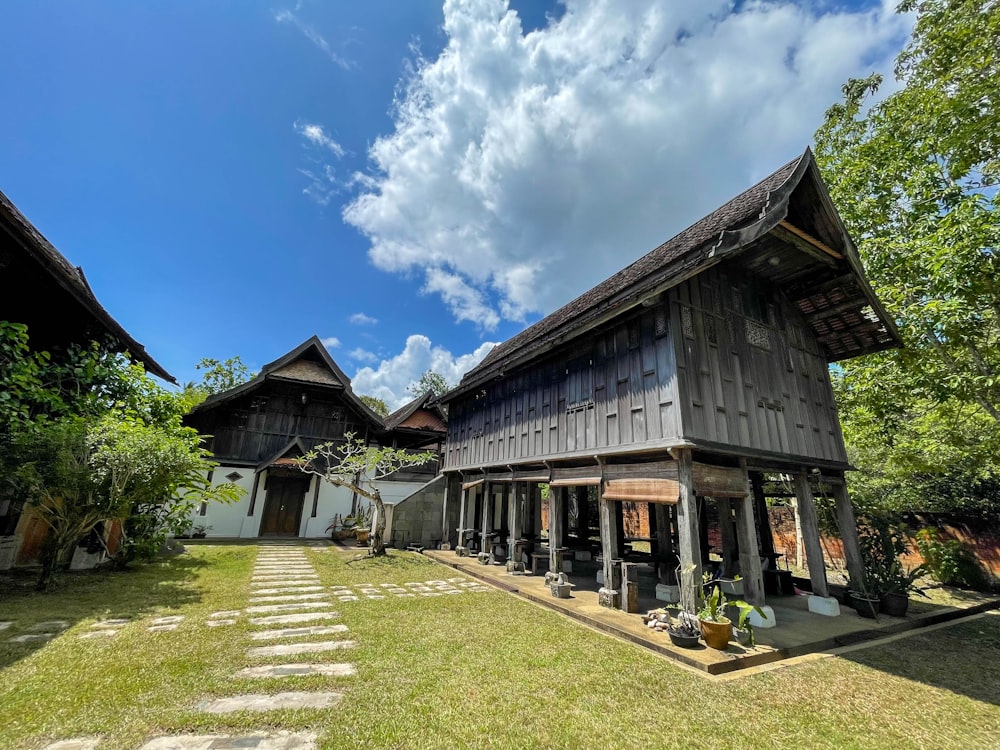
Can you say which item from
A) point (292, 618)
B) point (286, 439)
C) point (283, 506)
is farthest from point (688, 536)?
point (286, 439)

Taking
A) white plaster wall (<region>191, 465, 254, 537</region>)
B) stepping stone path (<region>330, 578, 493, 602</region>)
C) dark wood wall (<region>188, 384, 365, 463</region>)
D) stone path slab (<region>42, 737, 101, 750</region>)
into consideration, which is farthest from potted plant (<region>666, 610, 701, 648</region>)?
dark wood wall (<region>188, 384, 365, 463</region>)

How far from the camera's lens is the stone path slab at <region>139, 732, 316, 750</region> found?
277 centimetres

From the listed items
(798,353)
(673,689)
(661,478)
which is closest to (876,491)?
(798,353)

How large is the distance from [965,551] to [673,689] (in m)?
10.8

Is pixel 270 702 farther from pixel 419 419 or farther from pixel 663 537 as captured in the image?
pixel 419 419

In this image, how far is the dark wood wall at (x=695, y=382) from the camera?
6.74 m

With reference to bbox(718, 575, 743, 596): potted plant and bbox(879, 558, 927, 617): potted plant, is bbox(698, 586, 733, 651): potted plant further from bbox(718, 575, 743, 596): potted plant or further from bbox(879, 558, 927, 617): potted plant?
bbox(879, 558, 927, 617): potted plant

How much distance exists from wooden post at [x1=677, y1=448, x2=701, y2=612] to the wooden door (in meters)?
14.7

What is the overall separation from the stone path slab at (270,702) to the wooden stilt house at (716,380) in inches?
187

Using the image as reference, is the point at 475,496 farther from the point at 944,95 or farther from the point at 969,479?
the point at 944,95

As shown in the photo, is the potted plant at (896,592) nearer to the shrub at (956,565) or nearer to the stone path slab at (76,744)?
the shrub at (956,565)

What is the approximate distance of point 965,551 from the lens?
31.8 ft

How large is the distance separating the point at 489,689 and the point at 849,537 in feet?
26.0

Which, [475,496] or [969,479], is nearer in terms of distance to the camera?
Result: [969,479]
